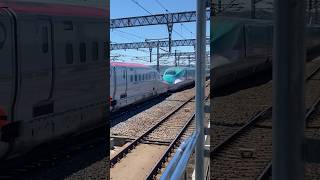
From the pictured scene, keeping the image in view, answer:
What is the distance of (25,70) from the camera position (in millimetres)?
1343

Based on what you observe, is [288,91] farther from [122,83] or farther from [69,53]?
[122,83]

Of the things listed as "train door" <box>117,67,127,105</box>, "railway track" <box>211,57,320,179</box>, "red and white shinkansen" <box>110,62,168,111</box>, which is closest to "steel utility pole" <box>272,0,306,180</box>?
"railway track" <box>211,57,320,179</box>

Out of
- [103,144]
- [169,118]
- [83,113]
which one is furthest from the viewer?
[169,118]

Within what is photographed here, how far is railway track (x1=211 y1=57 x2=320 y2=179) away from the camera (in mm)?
2566

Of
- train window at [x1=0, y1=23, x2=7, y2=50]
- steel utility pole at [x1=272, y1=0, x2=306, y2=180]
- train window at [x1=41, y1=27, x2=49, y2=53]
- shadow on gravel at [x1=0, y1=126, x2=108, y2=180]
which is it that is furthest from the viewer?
shadow on gravel at [x1=0, y1=126, x2=108, y2=180]

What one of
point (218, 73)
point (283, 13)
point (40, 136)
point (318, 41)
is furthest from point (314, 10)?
point (40, 136)

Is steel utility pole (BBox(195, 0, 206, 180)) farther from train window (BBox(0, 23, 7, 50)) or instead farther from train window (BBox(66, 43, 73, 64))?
train window (BBox(0, 23, 7, 50))

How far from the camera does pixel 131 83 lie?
15.9 m

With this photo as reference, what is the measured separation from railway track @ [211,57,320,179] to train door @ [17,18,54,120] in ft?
4.45

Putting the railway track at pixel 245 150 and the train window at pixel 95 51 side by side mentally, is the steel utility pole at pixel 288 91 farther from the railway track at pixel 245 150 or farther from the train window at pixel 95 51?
the railway track at pixel 245 150

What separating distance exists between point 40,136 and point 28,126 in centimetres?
8

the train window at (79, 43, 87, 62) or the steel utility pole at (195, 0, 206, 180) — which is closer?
the train window at (79, 43, 87, 62)

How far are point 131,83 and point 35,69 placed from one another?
47.7 ft

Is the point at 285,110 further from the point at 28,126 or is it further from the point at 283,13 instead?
the point at 28,126
